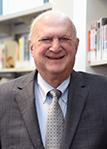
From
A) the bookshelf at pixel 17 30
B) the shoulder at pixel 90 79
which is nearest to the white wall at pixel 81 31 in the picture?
the bookshelf at pixel 17 30

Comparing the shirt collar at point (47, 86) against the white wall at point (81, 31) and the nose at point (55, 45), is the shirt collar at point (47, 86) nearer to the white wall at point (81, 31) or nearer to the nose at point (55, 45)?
the nose at point (55, 45)

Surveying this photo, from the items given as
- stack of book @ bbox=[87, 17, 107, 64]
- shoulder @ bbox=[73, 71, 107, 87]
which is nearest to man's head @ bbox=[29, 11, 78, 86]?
shoulder @ bbox=[73, 71, 107, 87]

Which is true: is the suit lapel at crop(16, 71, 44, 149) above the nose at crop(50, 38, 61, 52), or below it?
below

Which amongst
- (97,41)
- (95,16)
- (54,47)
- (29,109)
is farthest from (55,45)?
(95,16)

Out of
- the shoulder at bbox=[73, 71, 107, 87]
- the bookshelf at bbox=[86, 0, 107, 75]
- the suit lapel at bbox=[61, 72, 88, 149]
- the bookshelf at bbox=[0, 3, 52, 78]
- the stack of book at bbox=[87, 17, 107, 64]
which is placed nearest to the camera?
the suit lapel at bbox=[61, 72, 88, 149]

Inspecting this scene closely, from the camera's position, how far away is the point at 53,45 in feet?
5.61

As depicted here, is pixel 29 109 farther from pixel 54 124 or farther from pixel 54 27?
pixel 54 27

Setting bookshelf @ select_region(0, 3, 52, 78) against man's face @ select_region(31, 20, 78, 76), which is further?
bookshelf @ select_region(0, 3, 52, 78)

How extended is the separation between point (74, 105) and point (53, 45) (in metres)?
0.30

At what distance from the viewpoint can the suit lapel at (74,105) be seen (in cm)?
170

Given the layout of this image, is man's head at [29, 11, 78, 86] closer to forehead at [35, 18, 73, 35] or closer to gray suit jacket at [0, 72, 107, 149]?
forehead at [35, 18, 73, 35]

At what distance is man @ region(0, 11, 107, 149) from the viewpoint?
171 cm

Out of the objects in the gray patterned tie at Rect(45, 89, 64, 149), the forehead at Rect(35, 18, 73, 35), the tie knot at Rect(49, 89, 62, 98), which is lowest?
the gray patterned tie at Rect(45, 89, 64, 149)

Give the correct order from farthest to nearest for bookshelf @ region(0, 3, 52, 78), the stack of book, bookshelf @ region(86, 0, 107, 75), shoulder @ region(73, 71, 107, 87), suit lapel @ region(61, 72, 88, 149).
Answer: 1. bookshelf @ region(0, 3, 52, 78)
2. bookshelf @ region(86, 0, 107, 75)
3. the stack of book
4. shoulder @ region(73, 71, 107, 87)
5. suit lapel @ region(61, 72, 88, 149)
